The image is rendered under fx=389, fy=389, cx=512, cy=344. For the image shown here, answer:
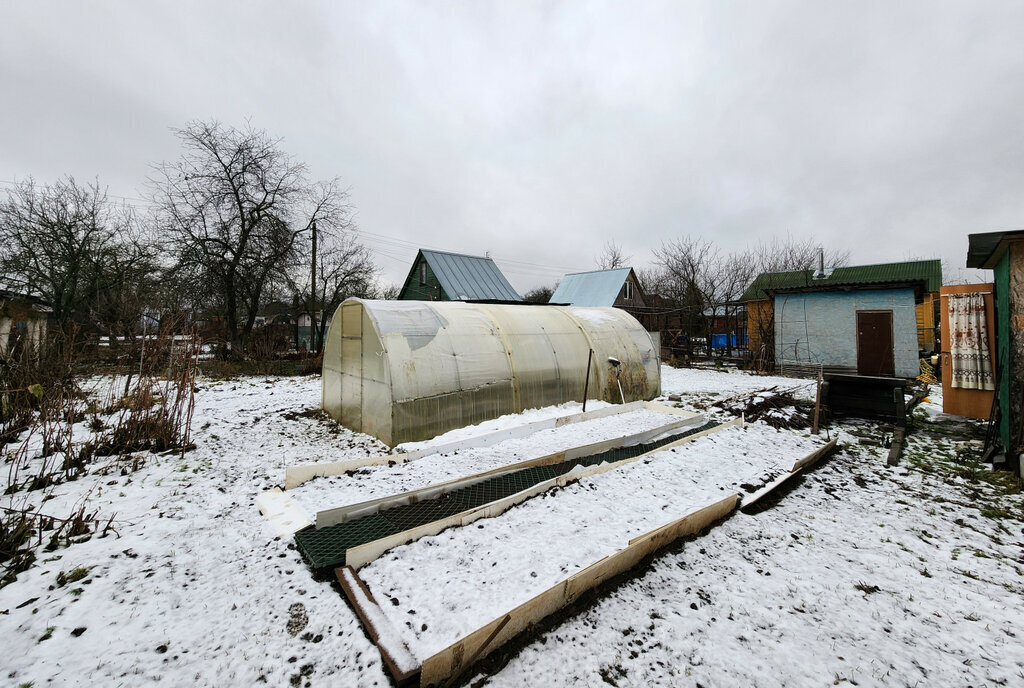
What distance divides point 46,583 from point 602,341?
27.7 feet

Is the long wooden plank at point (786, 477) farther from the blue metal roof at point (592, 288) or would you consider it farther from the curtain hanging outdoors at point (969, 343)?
the blue metal roof at point (592, 288)

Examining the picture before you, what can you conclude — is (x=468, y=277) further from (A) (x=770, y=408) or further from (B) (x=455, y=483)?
(B) (x=455, y=483)

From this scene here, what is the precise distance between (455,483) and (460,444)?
1249mm

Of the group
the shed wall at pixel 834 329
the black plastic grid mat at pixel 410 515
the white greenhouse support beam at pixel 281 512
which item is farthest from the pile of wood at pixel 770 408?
the white greenhouse support beam at pixel 281 512

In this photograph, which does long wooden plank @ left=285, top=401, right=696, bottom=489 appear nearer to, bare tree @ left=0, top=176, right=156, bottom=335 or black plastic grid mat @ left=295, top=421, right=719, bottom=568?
black plastic grid mat @ left=295, top=421, right=719, bottom=568

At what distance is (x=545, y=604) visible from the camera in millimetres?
2555

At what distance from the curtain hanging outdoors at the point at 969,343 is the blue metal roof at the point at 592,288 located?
49.1 ft

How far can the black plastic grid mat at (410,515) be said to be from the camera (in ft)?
10.8

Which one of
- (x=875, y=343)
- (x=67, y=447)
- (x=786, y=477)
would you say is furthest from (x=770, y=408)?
(x=67, y=447)

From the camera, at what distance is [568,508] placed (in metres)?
3.97

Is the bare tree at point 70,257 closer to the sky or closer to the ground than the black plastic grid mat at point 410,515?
closer to the sky

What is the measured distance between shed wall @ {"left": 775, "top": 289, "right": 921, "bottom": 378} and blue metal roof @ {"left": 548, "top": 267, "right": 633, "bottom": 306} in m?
8.99

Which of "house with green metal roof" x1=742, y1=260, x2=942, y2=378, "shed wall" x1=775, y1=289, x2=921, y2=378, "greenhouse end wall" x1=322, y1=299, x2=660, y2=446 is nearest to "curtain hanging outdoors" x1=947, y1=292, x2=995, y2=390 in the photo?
"house with green metal roof" x1=742, y1=260, x2=942, y2=378

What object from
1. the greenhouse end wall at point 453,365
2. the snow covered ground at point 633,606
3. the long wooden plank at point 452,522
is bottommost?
the snow covered ground at point 633,606
